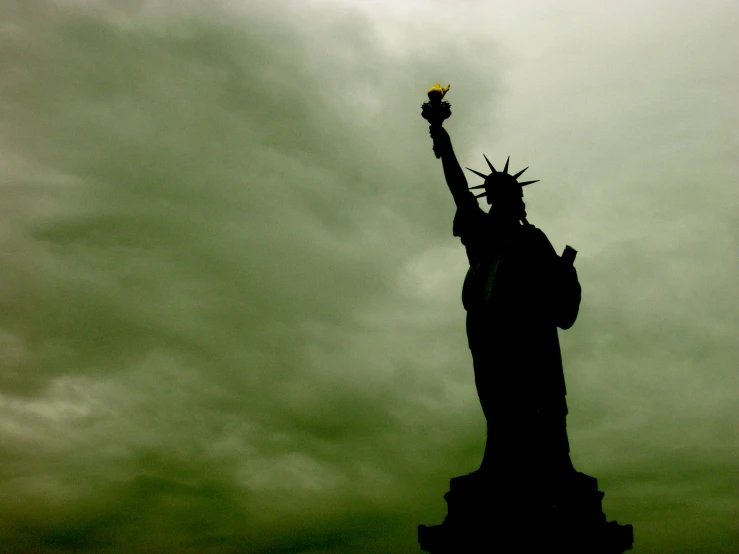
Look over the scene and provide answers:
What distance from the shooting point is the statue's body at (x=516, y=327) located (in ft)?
29.6

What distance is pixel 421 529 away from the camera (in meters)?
8.98

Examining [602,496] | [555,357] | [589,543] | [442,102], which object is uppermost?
[442,102]

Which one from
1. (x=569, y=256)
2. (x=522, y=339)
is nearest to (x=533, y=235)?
(x=569, y=256)

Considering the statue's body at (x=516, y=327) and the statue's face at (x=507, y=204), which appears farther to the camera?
the statue's face at (x=507, y=204)

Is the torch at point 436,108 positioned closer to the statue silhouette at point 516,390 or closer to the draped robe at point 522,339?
the statue silhouette at point 516,390

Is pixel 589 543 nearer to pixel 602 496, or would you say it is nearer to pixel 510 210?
pixel 602 496

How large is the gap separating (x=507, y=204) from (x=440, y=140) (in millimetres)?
1536

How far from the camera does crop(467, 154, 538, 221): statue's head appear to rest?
1062 cm

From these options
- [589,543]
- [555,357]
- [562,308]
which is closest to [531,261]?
[562,308]

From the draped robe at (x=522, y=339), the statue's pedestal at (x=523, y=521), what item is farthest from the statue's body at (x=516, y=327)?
the statue's pedestal at (x=523, y=521)

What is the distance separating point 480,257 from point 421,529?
4.12 meters

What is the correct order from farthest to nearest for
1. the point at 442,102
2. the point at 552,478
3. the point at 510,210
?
1. the point at 442,102
2. the point at 510,210
3. the point at 552,478

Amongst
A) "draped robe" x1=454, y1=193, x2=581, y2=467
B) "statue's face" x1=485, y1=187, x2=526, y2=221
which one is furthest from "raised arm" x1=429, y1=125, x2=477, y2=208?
"draped robe" x1=454, y1=193, x2=581, y2=467

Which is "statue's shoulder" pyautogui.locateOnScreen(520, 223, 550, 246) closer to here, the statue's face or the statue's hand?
the statue's face
